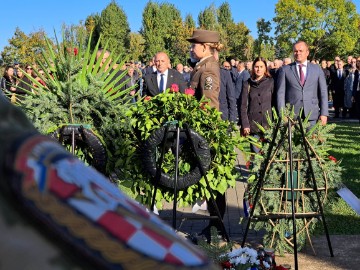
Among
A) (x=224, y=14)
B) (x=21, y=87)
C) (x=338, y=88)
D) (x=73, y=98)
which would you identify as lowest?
(x=73, y=98)

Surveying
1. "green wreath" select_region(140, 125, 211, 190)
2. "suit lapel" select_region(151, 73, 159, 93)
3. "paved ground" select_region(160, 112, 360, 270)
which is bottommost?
"paved ground" select_region(160, 112, 360, 270)

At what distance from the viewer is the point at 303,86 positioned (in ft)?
24.3

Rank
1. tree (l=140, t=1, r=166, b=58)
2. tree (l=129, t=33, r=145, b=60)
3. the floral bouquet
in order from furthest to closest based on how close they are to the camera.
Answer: tree (l=140, t=1, r=166, b=58) < tree (l=129, t=33, r=145, b=60) < the floral bouquet

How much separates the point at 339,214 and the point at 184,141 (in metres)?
2.55

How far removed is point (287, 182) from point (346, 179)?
4078 mm

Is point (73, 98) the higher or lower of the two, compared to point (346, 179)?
higher

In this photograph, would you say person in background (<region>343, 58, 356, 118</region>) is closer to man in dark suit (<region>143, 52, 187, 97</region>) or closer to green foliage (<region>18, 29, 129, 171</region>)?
man in dark suit (<region>143, 52, 187, 97</region>)

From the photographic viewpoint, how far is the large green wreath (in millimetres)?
5094

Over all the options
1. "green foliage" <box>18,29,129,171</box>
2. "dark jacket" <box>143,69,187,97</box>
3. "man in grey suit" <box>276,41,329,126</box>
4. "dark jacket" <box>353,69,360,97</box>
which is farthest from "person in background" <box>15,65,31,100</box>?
"dark jacket" <box>353,69,360,97</box>

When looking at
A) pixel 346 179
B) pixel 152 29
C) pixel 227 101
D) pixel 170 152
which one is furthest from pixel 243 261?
pixel 152 29

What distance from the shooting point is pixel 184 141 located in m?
5.13

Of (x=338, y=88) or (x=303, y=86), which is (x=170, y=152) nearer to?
(x=303, y=86)

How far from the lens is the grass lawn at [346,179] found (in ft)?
20.0

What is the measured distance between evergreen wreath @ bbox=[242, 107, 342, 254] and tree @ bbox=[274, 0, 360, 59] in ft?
212
